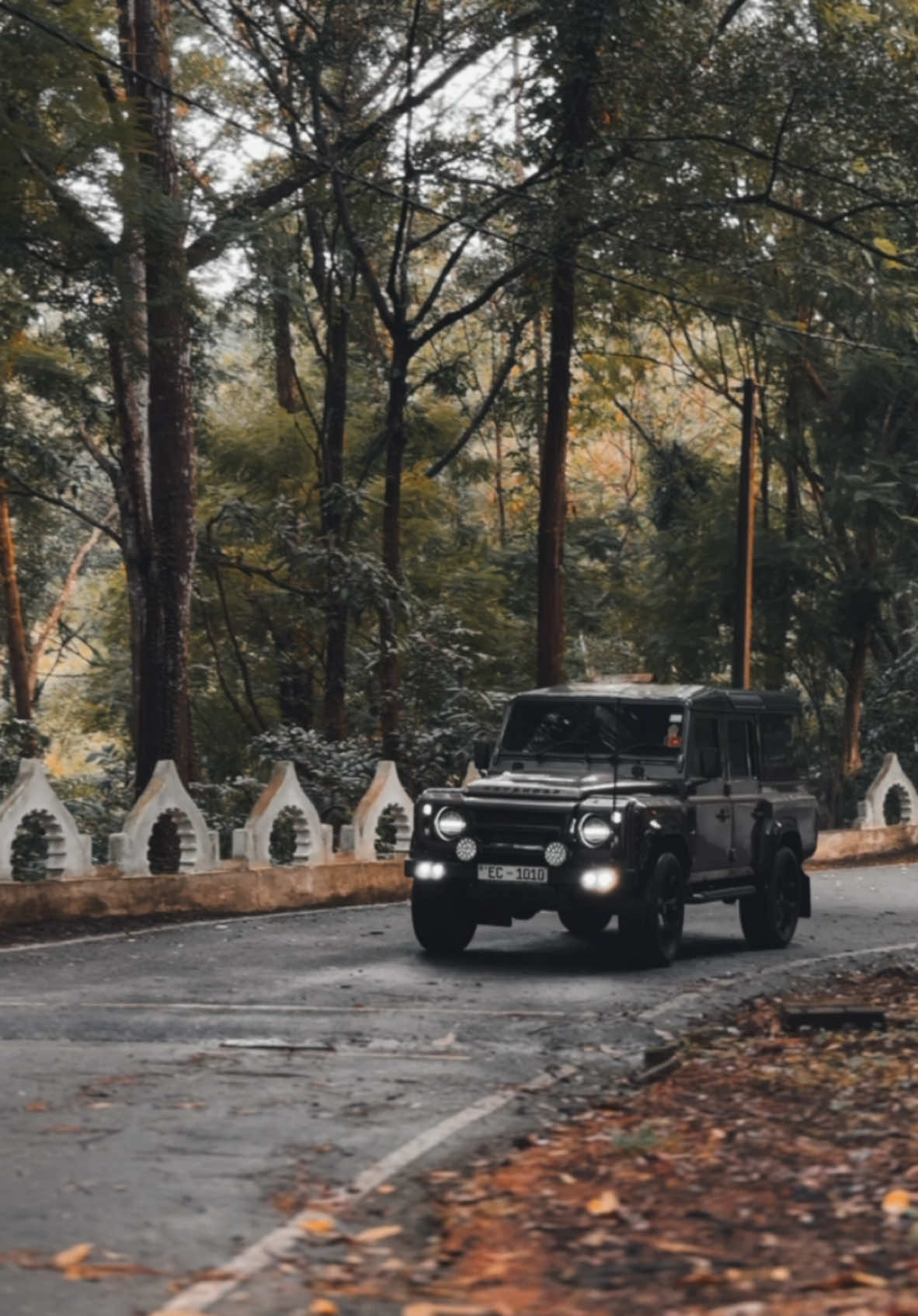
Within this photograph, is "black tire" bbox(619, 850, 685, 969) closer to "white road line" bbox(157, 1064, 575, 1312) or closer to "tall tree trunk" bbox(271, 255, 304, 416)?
"white road line" bbox(157, 1064, 575, 1312)

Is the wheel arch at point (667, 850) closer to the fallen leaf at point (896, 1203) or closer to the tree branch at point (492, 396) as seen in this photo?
the fallen leaf at point (896, 1203)

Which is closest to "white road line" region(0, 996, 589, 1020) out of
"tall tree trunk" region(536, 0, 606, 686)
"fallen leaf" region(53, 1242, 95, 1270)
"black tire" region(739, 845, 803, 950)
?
"black tire" region(739, 845, 803, 950)

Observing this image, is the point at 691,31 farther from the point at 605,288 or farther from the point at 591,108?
the point at 605,288

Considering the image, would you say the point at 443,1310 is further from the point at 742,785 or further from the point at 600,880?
the point at 742,785

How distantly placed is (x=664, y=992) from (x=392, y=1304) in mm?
7805

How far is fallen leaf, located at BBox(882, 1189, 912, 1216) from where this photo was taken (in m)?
6.55

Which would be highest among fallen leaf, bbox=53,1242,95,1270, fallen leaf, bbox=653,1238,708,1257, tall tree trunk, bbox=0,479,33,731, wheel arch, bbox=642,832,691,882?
tall tree trunk, bbox=0,479,33,731

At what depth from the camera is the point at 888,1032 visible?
11.1 metres

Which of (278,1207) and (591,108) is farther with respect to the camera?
(591,108)

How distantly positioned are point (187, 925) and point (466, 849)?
13.6ft

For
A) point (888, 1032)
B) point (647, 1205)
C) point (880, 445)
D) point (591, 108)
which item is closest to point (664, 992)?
point (888, 1032)

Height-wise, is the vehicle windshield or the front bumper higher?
the vehicle windshield

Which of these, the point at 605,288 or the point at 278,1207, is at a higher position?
the point at 605,288

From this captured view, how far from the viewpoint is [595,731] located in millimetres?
15992
